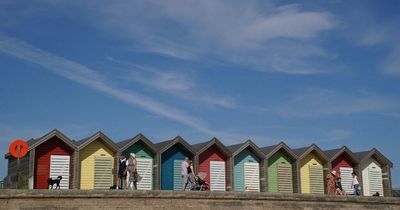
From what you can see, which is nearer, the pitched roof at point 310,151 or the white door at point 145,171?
the white door at point 145,171

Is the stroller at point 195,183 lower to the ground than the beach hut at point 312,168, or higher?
lower

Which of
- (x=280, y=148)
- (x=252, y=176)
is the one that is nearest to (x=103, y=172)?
(x=252, y=176)

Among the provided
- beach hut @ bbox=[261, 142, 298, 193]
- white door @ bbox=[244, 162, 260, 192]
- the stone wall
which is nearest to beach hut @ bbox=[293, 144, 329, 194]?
beach hut @ bbox=[261, 142, 298, 193]

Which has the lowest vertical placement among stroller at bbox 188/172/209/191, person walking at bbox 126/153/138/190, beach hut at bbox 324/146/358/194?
stroller at bbox 188/172/209/191

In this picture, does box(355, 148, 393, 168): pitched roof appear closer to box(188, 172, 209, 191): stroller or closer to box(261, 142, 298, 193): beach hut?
box(261, 142, 298, 193): beach hut

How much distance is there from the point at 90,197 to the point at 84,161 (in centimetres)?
908

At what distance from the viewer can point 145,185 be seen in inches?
1449

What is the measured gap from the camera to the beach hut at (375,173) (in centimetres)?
4453

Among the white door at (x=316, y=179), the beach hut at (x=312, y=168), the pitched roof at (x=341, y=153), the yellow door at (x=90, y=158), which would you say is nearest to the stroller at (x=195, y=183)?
the yellow door at (x=90, y=158)

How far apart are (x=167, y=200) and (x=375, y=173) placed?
72.1ft

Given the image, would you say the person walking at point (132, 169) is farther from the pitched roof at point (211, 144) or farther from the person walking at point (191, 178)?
the pitched roof at point (211, 144)

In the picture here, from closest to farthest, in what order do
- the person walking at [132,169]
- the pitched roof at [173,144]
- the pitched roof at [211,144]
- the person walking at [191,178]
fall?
the person walking at [132,169], the person walking at [191,178], the pitched roof at [173,144], the pitched roof at [211,144]

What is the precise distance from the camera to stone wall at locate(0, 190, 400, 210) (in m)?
25.8

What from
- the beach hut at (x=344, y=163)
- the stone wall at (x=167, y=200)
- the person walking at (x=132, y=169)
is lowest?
the stone wall at (x=167, y=200)
